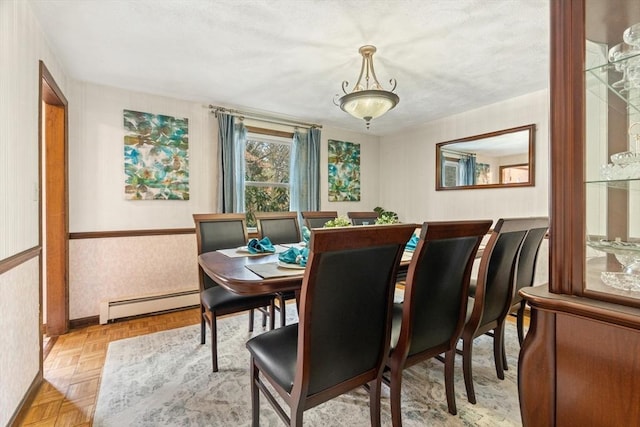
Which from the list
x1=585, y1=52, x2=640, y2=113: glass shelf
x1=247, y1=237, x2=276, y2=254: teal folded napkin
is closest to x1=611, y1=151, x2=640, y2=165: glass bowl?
x1=585, y1=52, x2=640, y2=113: glass shelf

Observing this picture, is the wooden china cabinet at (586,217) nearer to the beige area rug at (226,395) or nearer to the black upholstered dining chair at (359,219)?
the beige area rug at (226,395)

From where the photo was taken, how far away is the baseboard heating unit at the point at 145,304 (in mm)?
2855

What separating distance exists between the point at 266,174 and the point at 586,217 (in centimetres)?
357

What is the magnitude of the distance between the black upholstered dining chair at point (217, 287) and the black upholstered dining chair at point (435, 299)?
3.54 ft

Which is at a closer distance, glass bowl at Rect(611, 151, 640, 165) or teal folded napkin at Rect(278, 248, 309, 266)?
glass bowl at Rect(611, 151, 640, 165)

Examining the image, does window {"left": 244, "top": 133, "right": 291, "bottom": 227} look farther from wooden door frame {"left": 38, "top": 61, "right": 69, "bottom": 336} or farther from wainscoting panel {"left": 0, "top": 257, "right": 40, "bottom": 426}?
wainscoting panel {"left": 0, "top": 257, "right": 40, "bottom": 426}

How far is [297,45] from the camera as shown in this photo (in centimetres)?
218

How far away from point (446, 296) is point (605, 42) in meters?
1.14

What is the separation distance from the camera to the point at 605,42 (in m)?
0.79

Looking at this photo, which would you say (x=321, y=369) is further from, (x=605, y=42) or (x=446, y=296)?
(x=605, y=42)

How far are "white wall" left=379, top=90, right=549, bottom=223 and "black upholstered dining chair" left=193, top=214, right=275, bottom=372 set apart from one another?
8.82ft

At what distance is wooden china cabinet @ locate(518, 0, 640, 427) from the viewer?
72 cm

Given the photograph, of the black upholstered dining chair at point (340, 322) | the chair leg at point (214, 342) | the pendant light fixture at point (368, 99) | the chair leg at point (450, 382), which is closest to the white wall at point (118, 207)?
the chair leg at point (214, 342)

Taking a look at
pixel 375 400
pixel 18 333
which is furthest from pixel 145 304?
pixel 375 400
